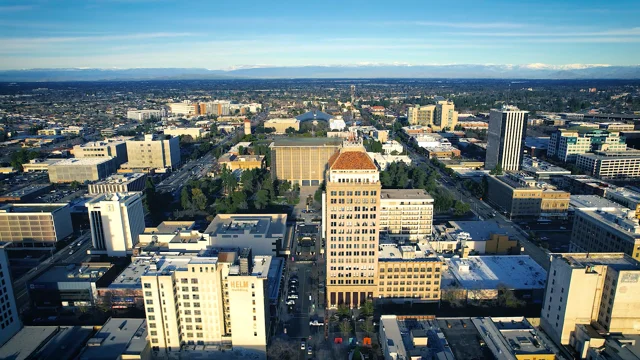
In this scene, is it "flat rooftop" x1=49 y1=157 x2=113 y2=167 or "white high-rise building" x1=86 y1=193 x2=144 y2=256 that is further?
"flat rooftop" x1=49 y1=157 x2=113 y2=167

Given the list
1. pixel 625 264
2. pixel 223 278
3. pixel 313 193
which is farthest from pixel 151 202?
pixel 625 264

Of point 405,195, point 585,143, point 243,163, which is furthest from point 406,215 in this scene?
point 585,143

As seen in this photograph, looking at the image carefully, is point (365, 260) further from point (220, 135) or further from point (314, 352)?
point (220, 135)

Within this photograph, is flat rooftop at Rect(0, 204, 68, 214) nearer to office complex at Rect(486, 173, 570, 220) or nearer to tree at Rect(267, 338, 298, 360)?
tree at Rect(267, 338, 298, 360)

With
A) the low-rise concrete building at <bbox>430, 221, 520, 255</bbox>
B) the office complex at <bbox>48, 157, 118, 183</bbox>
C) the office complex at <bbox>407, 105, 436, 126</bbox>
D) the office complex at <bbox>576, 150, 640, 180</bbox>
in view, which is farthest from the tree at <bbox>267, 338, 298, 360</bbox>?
the office complex at <bbox>407, 105, 436, 126</bbox>

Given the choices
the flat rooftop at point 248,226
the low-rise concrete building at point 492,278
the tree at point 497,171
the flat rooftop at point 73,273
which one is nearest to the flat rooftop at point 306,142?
the tree at point 497,171

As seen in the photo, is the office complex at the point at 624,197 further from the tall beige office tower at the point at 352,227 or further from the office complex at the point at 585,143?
the tall beige office tower at the point at 352,227
